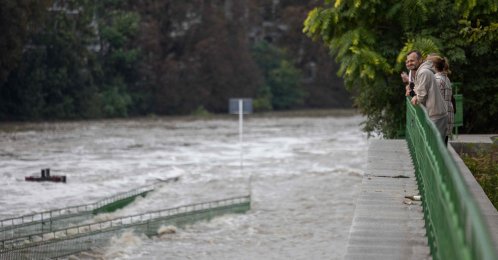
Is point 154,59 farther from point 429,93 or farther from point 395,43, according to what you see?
point 429,93

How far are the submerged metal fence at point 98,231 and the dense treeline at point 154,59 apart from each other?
46067 mm

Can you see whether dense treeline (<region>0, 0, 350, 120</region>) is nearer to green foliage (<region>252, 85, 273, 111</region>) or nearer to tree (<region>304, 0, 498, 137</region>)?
green foliage (<region>252, 85, 273, 111</region>)

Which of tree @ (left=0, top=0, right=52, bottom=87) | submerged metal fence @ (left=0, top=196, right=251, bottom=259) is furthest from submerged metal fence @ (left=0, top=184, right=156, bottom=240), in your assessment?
tree @ (left=0, top=0, right=52, bottom=87)

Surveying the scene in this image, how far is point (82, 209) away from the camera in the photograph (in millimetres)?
27125

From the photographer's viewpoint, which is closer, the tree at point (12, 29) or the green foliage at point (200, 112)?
the tree at point (12, 29)

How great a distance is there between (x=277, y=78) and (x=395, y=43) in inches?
3327

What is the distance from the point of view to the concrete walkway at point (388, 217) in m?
8.59

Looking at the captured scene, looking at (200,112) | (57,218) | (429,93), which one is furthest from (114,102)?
(429,93)

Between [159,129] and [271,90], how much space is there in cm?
3898

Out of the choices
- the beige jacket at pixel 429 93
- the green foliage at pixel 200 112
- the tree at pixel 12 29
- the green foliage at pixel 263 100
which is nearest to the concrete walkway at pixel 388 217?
the beige jacket at pixel 429 93

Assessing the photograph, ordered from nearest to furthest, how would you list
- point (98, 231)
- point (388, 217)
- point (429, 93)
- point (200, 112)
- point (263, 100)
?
point (388, 217), point (429, 93), point (98, 231), point (200, 112), point (263, 100)

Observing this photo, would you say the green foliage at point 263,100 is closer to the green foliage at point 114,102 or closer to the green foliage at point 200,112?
the green foliage at point 200,112

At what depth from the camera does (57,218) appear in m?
24.0

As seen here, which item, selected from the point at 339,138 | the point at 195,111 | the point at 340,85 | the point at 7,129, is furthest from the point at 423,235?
the point at 340,85
